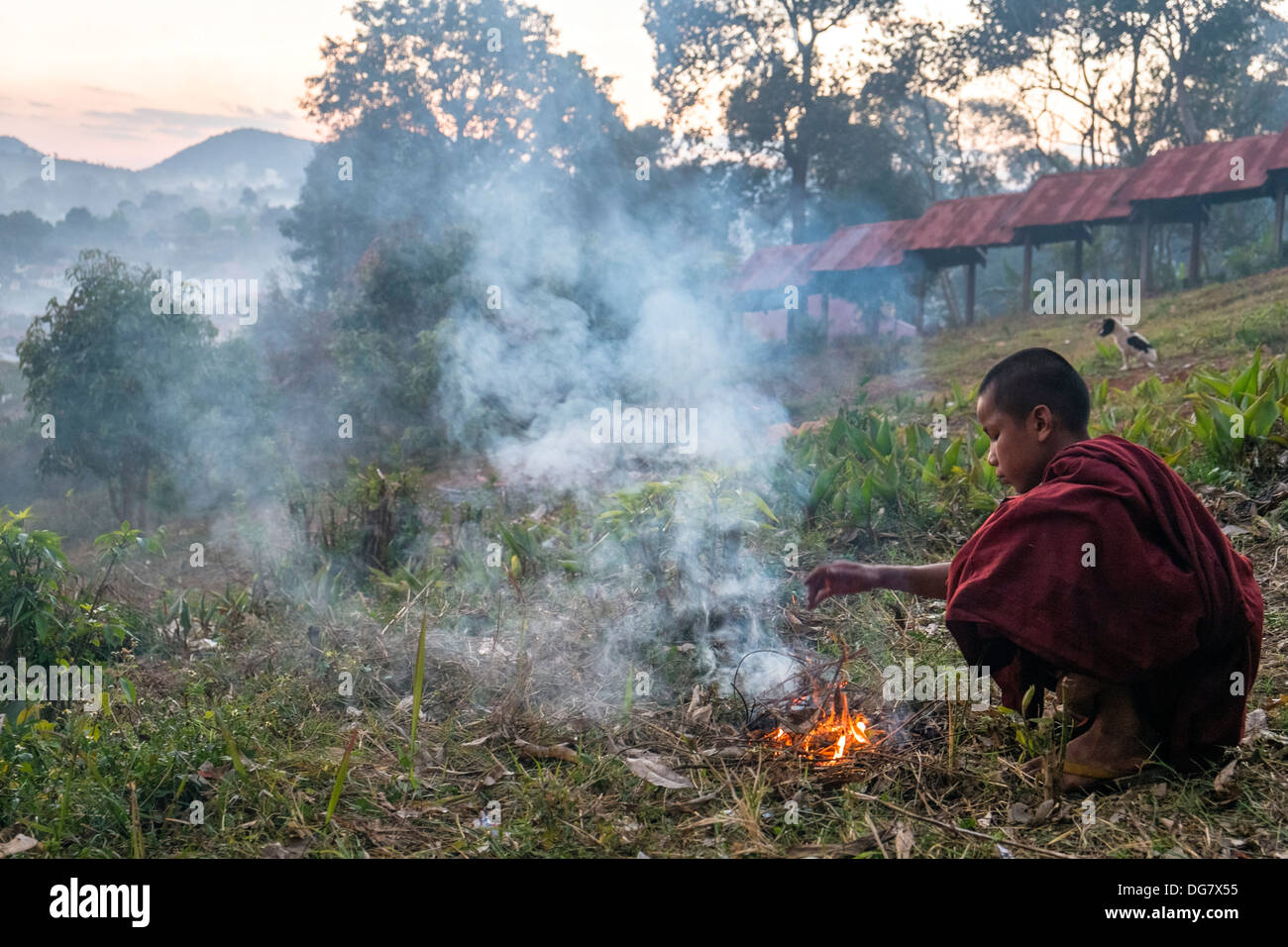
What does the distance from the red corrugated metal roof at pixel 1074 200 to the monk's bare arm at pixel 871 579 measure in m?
16.6

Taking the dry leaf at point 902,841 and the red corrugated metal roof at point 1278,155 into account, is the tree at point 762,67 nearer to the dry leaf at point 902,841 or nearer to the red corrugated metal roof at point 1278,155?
the red corrugated metal roof at point 1278,155

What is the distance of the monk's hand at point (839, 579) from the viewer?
2.88 meters

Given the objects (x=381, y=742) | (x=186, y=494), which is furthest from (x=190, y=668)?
(x=186, y=494)

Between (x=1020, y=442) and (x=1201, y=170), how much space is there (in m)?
16.7

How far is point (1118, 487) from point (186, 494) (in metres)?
13.1

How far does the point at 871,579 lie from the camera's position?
288 centimetres

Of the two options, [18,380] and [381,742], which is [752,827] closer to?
[381,742]
